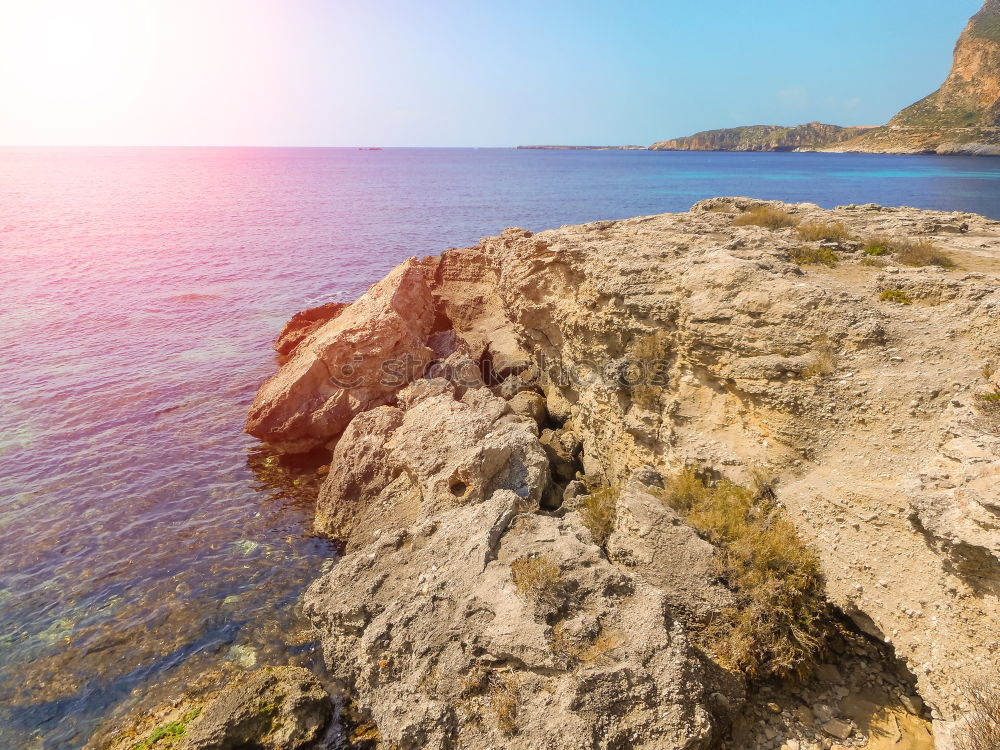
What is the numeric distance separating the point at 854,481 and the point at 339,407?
12.1m

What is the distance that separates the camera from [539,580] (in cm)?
684

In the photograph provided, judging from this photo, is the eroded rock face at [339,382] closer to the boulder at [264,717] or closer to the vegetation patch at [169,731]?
the boulder at [264,717]

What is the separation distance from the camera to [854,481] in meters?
7.45

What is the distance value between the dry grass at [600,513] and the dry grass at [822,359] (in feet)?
12.3

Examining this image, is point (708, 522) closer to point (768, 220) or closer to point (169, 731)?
point (169, 731)

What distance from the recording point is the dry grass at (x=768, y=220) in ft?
47.2

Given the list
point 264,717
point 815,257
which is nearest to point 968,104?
point 815,257

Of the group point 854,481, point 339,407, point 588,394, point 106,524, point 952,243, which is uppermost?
point 952,243

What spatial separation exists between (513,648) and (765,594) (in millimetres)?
3474

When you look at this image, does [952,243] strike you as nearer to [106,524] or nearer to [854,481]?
[854,481]

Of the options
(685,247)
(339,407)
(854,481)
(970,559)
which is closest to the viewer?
(970,559)

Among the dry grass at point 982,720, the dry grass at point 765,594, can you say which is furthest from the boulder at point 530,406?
the dry grass at point 982,720

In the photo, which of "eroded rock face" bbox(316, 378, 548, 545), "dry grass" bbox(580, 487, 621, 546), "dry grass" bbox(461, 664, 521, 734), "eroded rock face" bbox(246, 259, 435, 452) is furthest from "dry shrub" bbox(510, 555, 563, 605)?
"eroded rock face" bbox(246, 259, 435, 452)

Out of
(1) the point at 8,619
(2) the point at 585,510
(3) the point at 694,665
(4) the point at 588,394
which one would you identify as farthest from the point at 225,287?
(3) the point at 694,665
